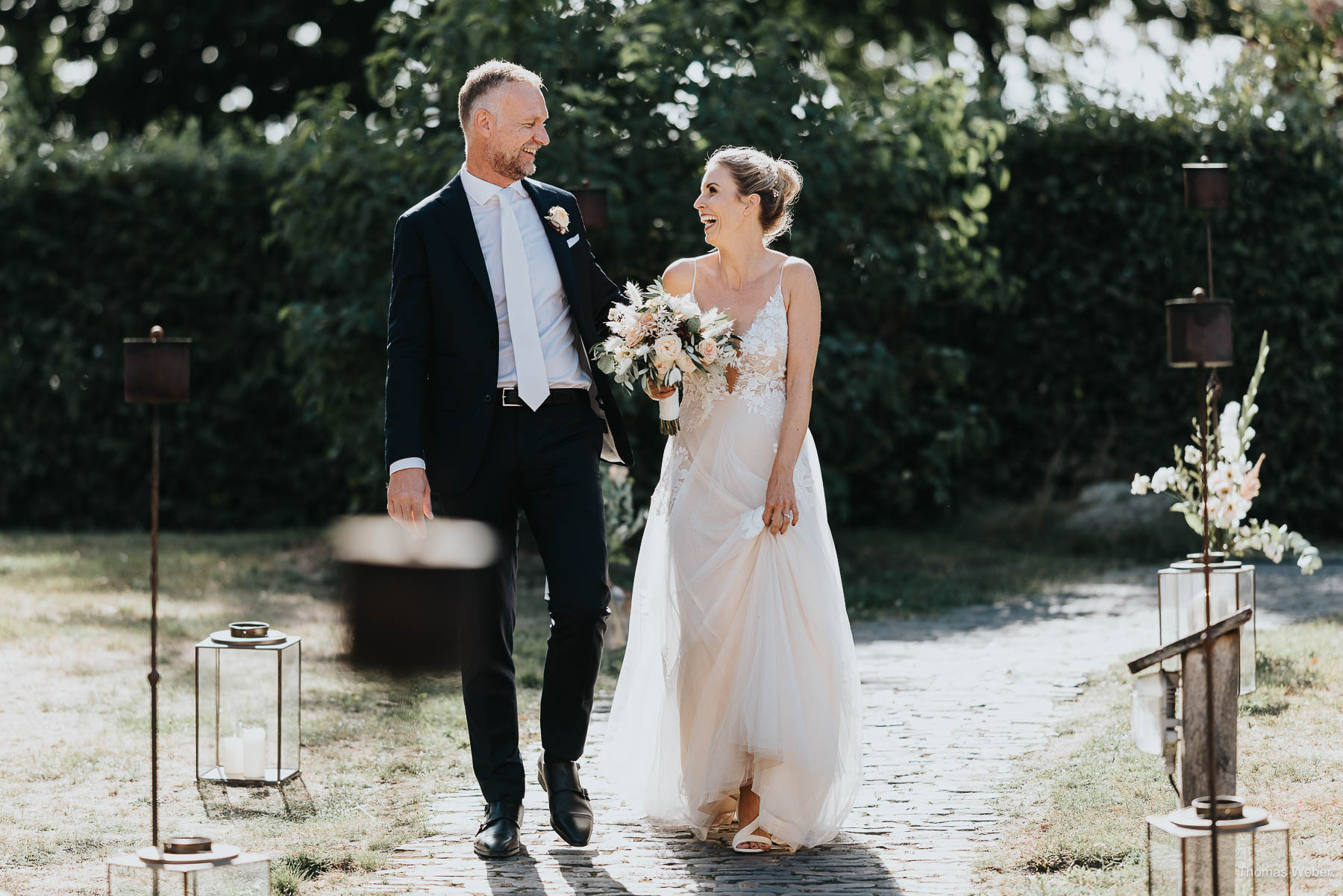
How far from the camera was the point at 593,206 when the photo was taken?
22.8 feet

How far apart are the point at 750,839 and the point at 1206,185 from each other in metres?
3.24

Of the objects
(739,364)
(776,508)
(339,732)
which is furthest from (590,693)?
(339,732)

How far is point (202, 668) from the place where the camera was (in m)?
5.60

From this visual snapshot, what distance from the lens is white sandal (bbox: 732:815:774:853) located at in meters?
4.24

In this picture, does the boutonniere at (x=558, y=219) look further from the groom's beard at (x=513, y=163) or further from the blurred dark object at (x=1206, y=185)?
the blurred dark object at (x=1206, y=185)

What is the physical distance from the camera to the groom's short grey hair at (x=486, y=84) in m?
4.36

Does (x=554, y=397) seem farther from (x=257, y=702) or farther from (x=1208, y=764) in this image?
(x=1208, y=764)

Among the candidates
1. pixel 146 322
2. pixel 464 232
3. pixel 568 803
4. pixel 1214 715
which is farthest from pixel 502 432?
pixel 146 322

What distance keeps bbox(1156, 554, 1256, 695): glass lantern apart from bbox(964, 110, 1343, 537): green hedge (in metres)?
5.07

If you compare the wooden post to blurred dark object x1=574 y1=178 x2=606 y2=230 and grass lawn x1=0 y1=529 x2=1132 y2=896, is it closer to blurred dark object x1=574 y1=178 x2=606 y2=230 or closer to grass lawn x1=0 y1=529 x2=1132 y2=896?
grass lawn x1=0 y1=529 x2=1132 y2=896

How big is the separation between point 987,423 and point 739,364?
680cm

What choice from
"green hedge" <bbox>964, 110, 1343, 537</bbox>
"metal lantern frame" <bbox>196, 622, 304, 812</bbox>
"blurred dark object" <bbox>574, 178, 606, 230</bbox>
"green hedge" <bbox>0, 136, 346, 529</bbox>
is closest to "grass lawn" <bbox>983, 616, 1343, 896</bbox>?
"metal lantern frame" <bbox>196, 622, 304, 812</bbox>

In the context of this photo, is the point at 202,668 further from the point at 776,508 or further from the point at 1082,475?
the point at 1082,475

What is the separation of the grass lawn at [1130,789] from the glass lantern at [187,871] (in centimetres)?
176
